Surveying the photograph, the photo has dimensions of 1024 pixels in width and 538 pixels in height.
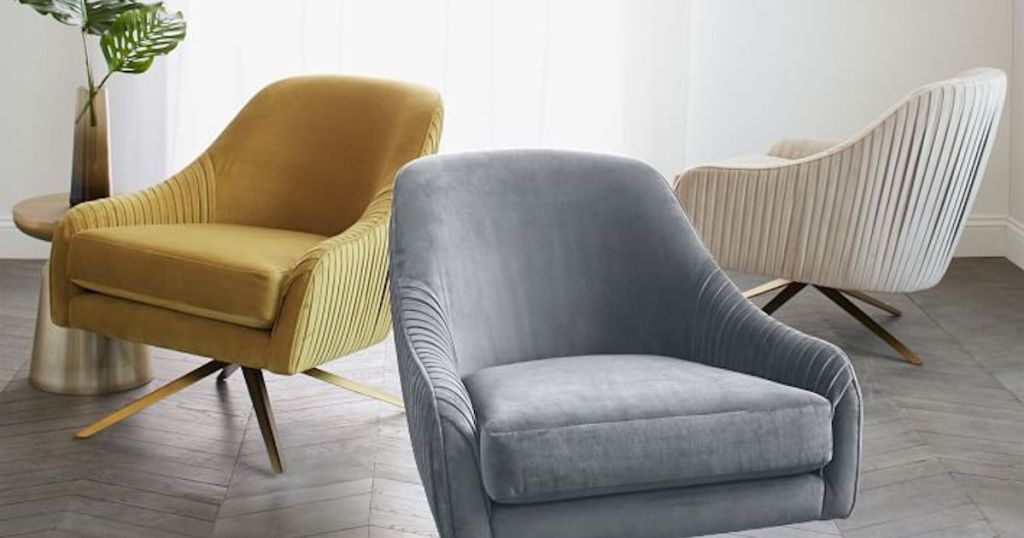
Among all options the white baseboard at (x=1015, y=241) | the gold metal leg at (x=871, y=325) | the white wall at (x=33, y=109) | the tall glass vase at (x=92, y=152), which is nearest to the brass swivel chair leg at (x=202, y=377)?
the tall glass vase at (x=92, y=152)

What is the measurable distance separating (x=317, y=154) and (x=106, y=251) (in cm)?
64

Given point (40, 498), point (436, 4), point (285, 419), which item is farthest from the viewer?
point (436, 4)

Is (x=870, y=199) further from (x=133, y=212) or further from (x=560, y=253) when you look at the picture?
(x=133, y=212)

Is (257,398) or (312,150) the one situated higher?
(312,150)

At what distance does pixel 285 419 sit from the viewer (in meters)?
3.54

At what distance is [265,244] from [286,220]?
35cm

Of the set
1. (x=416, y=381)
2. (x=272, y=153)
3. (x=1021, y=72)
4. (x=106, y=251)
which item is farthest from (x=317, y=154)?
(x=1021, y=72)

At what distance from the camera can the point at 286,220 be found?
3.73 m

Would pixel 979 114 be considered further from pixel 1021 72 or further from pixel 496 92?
pixel 496 92

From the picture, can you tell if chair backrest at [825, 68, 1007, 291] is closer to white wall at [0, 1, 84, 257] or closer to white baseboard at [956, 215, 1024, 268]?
white baseboard at [956, 215, 1024, 268]

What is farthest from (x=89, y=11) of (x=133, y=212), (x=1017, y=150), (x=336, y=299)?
(x=1017, y=150)

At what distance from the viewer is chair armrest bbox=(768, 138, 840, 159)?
4.56 metres

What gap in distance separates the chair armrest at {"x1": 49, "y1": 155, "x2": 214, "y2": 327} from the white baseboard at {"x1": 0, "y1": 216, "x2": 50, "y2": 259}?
1672 millimetres

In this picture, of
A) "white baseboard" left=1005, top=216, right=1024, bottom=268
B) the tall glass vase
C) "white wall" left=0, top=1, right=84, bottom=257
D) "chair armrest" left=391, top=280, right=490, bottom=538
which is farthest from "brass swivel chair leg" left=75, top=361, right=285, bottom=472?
"white baseboard" left=1005, top=216, right=1024, bottom=268
